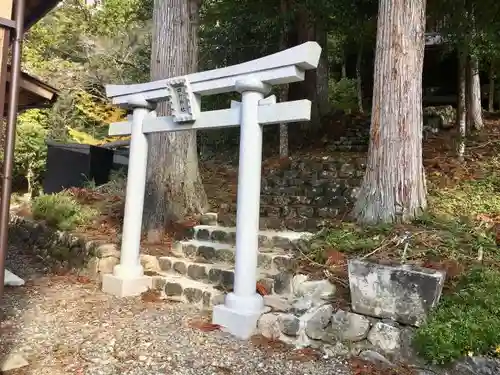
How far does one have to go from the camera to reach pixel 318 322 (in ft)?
11.5

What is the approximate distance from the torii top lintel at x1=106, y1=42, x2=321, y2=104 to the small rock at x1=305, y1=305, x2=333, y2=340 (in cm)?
199

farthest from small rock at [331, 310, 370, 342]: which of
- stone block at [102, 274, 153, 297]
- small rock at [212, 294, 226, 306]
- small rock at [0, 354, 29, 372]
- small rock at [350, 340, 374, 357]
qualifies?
stone block at [102, 274, 153, 297]

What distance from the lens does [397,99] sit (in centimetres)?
475

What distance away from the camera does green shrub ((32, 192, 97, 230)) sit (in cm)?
684

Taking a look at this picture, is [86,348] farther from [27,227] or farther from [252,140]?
[27,227]

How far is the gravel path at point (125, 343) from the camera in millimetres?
3148

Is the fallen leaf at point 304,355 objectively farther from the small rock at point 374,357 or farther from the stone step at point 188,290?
the stone step at point 188,290

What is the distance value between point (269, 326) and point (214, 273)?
48.9 inches

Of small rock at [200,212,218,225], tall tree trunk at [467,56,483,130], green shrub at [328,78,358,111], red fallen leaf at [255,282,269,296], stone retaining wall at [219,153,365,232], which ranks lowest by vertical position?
red fallen leaf at [255,282,269,296]

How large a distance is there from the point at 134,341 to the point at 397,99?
3608mm

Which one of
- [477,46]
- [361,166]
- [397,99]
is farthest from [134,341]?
[477,46]

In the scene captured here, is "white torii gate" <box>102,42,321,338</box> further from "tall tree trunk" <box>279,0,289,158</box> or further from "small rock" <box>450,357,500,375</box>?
"tall tree trunk" <box>279,0,289,158</box>

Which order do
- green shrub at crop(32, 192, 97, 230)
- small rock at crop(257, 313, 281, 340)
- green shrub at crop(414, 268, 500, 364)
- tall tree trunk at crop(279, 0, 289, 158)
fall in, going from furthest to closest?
tall tree trunk at crop(279, 0, 289, 158), green shrub at crop(32, 192, 97, 230), small rock at crop(257, 313, 281, 340), green shrub at crop(414, 268, 500, 364)

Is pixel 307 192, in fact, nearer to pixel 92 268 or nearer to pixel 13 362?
pixel 92 268
